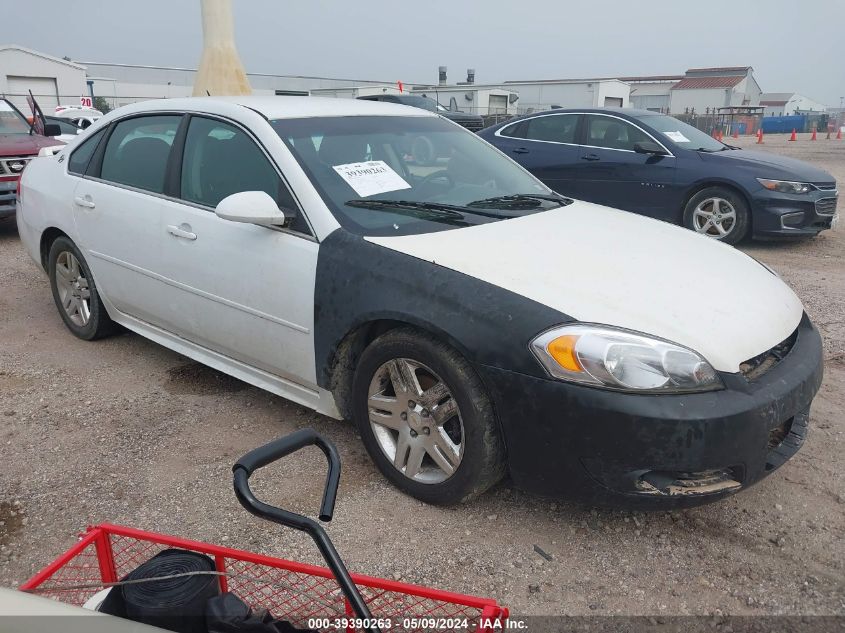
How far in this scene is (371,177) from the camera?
3.37 meters

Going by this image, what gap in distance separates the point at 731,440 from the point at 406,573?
3.96 feet

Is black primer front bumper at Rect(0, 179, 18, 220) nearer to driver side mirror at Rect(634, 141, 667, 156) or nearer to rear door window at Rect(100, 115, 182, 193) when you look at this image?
rear door window at Rect(100, 115, 182, 193)

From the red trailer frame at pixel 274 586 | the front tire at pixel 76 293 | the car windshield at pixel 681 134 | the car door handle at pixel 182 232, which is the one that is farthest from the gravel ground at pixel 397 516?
the car windshield at pixel 681 134

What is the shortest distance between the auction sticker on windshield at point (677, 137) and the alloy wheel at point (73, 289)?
636 cm

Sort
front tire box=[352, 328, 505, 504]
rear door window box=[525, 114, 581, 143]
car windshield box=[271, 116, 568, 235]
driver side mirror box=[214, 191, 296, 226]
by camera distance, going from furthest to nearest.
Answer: rear door window box=[525, 114, 581, 143], car windshield box=[271, 116, 568, 235], driver side mirror box=[214, 191, 296, 226], front tire box=[352, 328, 505, 504]

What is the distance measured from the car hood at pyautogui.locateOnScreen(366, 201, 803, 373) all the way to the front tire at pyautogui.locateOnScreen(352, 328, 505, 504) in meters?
0.37

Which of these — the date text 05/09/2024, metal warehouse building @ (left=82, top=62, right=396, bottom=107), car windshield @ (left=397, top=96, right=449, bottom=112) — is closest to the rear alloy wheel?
the date text 05/09/2024

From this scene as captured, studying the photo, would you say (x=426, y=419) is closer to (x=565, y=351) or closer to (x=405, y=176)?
(x=565, y=351)

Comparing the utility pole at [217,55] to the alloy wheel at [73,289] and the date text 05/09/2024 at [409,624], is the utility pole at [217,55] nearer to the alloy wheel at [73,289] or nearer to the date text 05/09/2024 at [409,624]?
the alloy wheel at [73,289]

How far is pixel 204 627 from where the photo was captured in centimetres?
158

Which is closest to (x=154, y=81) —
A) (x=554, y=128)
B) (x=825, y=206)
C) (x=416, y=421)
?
(x=554, y=128)

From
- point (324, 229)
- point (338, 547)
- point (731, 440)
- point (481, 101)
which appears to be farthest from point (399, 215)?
point (481, 101)

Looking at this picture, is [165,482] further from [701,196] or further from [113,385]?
[701,196]

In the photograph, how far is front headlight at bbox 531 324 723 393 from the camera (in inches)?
93.8
